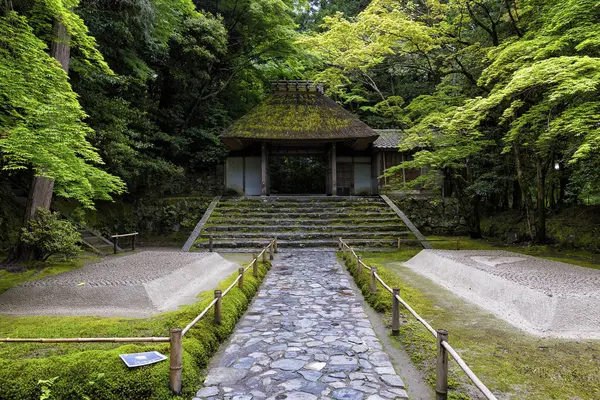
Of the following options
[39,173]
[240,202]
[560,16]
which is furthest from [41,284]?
[560,16]

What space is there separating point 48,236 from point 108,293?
371 cm

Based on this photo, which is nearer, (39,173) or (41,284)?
(41,284)

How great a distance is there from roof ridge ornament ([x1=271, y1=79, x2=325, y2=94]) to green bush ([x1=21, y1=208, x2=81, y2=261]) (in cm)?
1305

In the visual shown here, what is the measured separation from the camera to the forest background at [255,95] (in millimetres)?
6452

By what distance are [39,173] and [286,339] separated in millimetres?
5140

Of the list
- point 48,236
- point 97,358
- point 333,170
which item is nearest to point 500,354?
point 97,358

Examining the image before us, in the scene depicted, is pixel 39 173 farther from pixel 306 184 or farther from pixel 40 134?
pixel 306 184

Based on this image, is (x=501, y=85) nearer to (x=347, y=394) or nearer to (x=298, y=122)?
(x=347, y=394)

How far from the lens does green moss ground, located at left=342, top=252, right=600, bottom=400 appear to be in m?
3.15

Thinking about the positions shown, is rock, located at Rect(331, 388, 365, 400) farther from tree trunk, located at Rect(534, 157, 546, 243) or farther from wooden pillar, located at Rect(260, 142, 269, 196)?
wooden pillar, located at Rect(260, 142, 269, 196)

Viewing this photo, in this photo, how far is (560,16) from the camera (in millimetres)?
7465

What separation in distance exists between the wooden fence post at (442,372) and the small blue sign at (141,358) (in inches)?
94.8

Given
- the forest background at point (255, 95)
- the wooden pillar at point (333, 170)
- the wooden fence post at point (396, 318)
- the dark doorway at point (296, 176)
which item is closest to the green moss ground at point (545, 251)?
the forest background at point (255, 95)

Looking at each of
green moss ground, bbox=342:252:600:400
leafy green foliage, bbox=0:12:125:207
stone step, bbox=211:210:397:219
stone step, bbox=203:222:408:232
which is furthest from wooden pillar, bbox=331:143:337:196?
leafy green foliage, bbox=0:12:125:207
